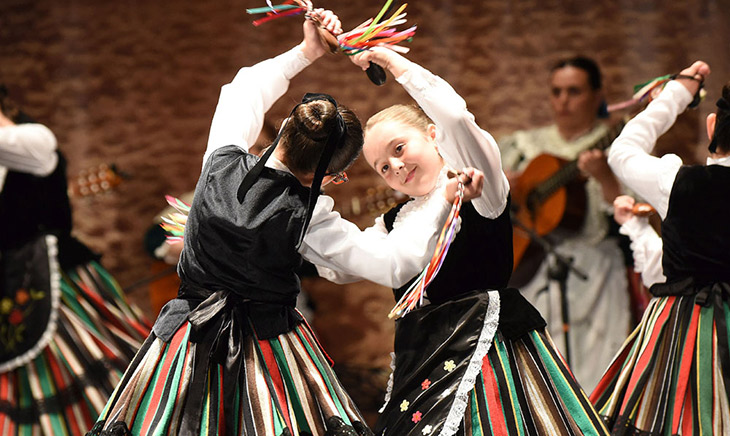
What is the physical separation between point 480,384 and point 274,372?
0.46 meters

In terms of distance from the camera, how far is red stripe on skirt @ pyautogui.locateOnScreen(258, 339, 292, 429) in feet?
6.36

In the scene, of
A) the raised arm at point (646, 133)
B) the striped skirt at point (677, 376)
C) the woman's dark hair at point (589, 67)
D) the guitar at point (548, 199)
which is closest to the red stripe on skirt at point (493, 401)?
the striped skirt at point (677, 376)

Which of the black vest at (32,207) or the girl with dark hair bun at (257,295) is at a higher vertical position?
the girl with dark hair bun at (257,295)

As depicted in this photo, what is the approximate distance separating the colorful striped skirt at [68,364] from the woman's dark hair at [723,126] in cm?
209

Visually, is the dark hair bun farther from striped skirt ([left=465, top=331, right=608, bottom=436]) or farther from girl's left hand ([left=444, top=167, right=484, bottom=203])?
striped skirt ([left=465, top=331, right=608, bottom=436])

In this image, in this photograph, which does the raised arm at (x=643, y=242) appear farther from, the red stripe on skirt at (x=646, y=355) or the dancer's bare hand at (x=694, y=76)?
the dancer's bare hand at (x=694, y=76)

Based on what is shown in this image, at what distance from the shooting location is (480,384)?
2006mm

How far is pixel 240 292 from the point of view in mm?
1968

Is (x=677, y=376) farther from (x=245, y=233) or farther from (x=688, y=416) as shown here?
(x=245, y=233)

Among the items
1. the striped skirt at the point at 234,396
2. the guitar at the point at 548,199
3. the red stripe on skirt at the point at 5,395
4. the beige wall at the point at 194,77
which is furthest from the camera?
the beige wall at the point at 194,77

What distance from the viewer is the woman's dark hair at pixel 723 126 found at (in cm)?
238

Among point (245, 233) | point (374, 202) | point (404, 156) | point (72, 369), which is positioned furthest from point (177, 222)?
point (374, 202)

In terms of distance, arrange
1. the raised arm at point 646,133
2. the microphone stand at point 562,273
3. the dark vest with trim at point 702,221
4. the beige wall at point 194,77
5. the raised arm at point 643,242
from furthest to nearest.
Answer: the beige wall at point 194,77 < the microphone stand at point 562,273 < the raised arm at point 643,242 < the raised arm at point 646,133 < the dark vest with trim at point 702,221

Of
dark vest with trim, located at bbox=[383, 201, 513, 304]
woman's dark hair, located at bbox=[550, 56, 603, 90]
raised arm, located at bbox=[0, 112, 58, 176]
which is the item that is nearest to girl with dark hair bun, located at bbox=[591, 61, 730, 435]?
dark vest with trim, located at bbox=[383, 201, 513, 304]
